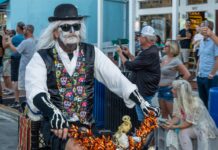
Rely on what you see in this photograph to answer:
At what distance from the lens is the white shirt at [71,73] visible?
3238 mm

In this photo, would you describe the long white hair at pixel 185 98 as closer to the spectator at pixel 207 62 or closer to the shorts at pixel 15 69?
the spectator at pixel 207 62

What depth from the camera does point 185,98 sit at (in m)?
5.79

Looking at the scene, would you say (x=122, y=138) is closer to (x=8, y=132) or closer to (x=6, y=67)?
(x=8, y=132)

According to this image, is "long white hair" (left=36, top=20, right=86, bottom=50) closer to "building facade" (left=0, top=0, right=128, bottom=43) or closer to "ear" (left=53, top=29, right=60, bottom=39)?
"ear" (left=53, top=29, right=60, bottom=39)

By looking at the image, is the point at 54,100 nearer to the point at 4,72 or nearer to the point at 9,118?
the point at 9,118

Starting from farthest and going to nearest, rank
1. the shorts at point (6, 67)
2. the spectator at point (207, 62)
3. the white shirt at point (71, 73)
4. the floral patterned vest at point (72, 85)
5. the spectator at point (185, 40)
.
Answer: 1. the spectator at point (185, 40)
2. the shorts at point (6, 67)
3. the spectator at point (207, 62)
4. the floral patterned vest at point (72, 85)
5. the white shirt at point (71, 73)

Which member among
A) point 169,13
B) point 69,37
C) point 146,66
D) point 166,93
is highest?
point 169,13

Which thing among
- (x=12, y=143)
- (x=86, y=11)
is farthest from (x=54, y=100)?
(x=86, y=11)

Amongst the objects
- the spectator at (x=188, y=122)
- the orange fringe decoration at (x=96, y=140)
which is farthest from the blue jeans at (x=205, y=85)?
the orange fringe decoration at (x=96, y=140)

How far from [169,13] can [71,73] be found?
11464 millimetres

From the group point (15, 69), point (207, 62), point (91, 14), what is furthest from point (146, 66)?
point (91, 14)

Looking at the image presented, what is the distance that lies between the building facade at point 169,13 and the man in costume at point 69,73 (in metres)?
9.96

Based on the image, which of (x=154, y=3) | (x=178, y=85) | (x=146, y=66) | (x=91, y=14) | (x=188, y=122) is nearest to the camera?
(x=188, y=122)

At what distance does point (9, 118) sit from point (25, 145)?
6009 millimetres
